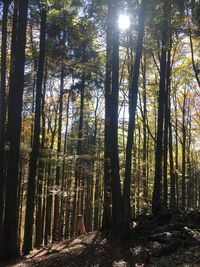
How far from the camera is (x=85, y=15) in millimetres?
13094

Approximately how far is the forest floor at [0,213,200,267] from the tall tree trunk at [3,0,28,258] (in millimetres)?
689

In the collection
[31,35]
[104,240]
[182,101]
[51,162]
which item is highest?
[31,35]

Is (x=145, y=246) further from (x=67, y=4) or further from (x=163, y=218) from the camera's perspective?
(x=67, y=4)

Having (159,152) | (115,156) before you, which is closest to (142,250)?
(115,156)

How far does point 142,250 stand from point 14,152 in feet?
15.4

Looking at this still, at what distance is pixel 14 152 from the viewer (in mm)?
10797

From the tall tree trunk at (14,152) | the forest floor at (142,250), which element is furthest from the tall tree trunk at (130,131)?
the tall tree trunk at (14,152)

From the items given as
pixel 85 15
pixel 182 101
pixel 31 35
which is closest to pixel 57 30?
pixel 31 35

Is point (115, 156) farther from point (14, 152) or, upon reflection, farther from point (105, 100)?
point (105, 100)

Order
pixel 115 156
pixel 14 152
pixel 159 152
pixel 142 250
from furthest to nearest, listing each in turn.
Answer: pixel 159 152
pixel 14 152
pixel 115 156
pixel 142 250

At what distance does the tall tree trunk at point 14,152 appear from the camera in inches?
422

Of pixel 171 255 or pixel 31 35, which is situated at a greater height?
pixel 31 35

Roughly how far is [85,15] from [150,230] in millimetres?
7763

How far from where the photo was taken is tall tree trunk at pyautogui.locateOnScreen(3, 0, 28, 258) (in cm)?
1071
